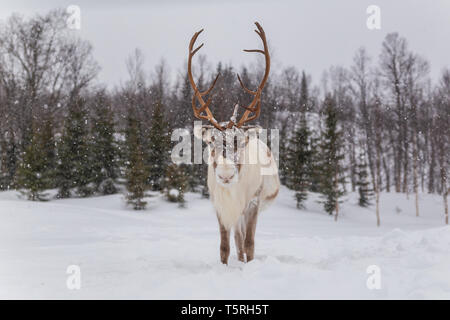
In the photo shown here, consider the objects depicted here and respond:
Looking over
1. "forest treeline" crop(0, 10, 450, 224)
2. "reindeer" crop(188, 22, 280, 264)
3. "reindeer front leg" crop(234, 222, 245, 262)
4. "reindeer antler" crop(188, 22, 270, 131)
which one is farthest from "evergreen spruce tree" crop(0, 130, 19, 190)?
"reindeer front leg" crop(234, 222, 245, 262)

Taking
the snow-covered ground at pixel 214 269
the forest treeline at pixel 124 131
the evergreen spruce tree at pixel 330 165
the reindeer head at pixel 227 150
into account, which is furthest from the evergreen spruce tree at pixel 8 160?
the reindeer head at pixel 227 150

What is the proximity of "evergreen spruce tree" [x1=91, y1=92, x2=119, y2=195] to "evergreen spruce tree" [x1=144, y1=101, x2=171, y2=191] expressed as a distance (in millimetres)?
2984

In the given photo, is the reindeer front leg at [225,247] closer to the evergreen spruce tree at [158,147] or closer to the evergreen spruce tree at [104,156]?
the evergreen spruce tree at [158,147]

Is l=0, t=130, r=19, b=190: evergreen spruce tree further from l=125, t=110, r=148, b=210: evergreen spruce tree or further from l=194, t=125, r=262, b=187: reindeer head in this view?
l=194, t=125, r=262, b=187: reindeer head

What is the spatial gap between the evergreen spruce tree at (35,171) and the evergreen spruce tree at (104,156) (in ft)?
9.25

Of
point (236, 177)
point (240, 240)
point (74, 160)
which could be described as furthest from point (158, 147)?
point (236, 177)

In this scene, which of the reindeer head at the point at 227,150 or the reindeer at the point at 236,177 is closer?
the reindeer head at the point at 227,150

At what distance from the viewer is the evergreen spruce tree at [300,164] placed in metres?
22.8

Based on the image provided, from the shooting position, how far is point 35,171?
1952 centimetres

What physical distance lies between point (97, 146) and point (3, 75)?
9610mm

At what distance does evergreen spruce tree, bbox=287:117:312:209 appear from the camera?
22.8 m

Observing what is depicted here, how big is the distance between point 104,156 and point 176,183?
644 centimetres
